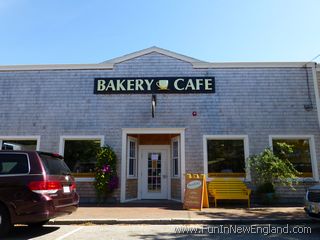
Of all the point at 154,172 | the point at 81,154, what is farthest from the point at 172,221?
the point at 81,154

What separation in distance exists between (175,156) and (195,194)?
2630mm

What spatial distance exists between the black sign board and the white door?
2662mm

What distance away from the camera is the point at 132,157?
41.3ft

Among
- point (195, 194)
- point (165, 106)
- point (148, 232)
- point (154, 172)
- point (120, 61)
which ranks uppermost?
point (120, 61)

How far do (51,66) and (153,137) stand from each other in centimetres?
543

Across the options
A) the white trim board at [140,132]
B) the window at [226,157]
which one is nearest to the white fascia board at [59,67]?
the white trim board at [140,132]

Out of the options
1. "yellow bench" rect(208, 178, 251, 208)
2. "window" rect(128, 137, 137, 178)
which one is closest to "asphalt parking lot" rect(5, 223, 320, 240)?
"yellow bench" rect(208, 178, 251, 208)

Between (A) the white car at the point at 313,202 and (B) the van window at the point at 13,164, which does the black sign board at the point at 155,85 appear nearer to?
(A) the white car at the point at 313,202

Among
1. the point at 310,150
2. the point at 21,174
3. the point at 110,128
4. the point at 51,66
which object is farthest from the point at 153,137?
the point at 21,174

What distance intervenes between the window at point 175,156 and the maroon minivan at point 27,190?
256 inches

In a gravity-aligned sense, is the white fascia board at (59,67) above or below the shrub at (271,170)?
above

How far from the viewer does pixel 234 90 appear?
40.3 ft

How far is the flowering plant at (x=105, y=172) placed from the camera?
11.3 meters

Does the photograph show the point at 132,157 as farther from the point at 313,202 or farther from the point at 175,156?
the point at 313,202
